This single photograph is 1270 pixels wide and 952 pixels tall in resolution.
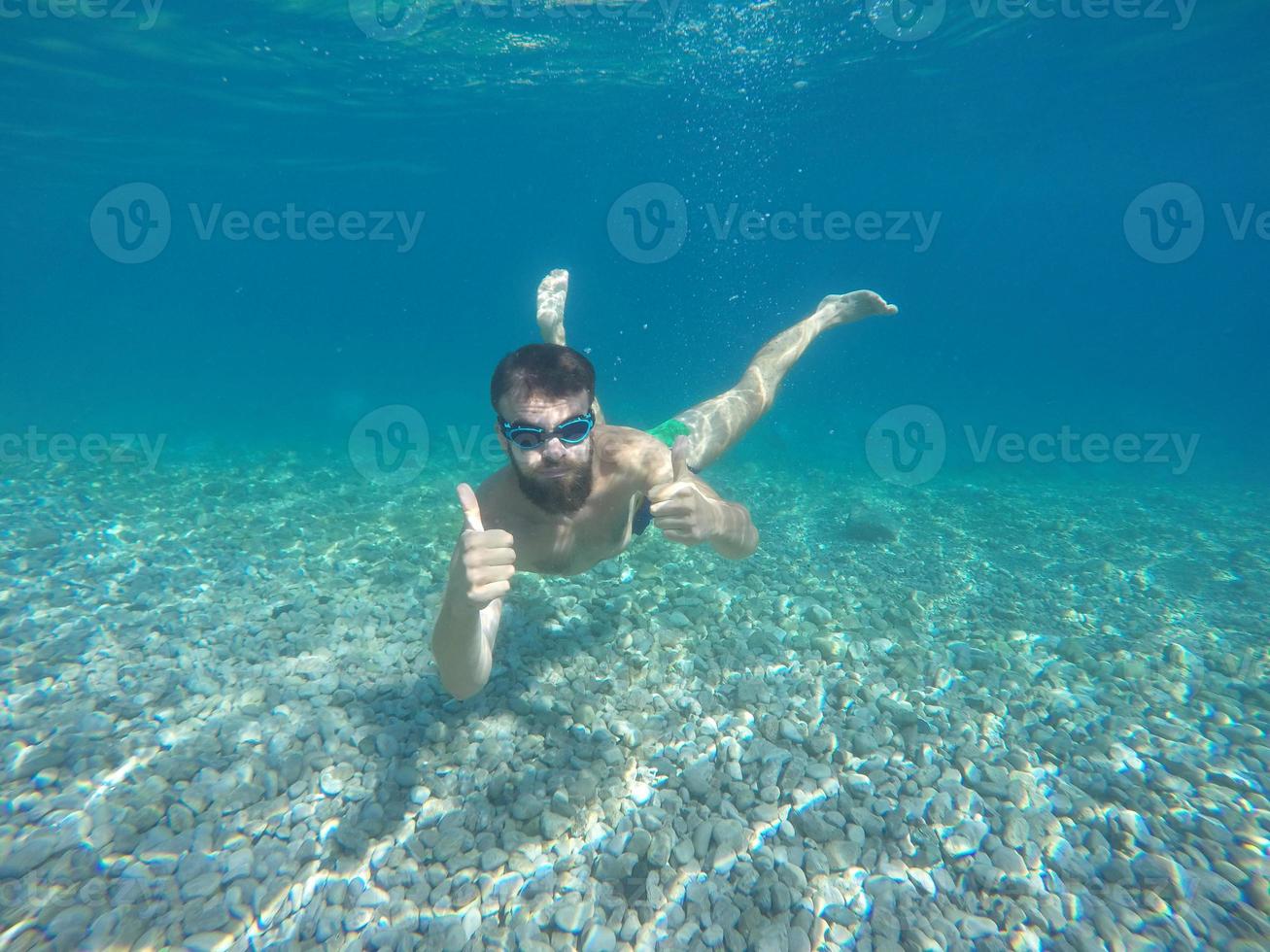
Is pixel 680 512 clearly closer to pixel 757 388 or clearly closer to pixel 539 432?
pixel 539 432

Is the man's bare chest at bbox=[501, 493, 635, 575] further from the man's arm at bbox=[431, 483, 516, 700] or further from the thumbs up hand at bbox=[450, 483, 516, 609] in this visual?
the thumbs up hand at bbox=[450, 483, 516, 609]

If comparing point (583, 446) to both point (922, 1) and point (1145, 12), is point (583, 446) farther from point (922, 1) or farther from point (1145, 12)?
point (1145, 12)

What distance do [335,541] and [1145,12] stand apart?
25413 mm

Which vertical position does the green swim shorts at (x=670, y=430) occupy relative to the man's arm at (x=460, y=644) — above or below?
above

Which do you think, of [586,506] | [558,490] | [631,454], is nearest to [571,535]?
[586,506]

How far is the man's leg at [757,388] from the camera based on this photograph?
6762 millimetres

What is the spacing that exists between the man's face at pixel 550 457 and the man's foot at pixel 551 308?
12.4ft

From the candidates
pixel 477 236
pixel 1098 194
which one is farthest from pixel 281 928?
pixel 477 236

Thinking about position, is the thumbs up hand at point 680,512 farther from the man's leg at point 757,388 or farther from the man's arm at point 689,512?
the man's leg at point 757,388

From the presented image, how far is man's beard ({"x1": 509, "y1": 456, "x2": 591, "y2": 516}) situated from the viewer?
151 inches

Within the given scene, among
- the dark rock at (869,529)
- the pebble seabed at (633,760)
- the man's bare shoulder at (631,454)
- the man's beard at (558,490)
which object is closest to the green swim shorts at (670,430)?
the pebble seabed at (633,760)

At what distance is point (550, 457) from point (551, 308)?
429 cm

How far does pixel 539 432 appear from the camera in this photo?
3.61 metres

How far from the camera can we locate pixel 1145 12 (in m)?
17.0
